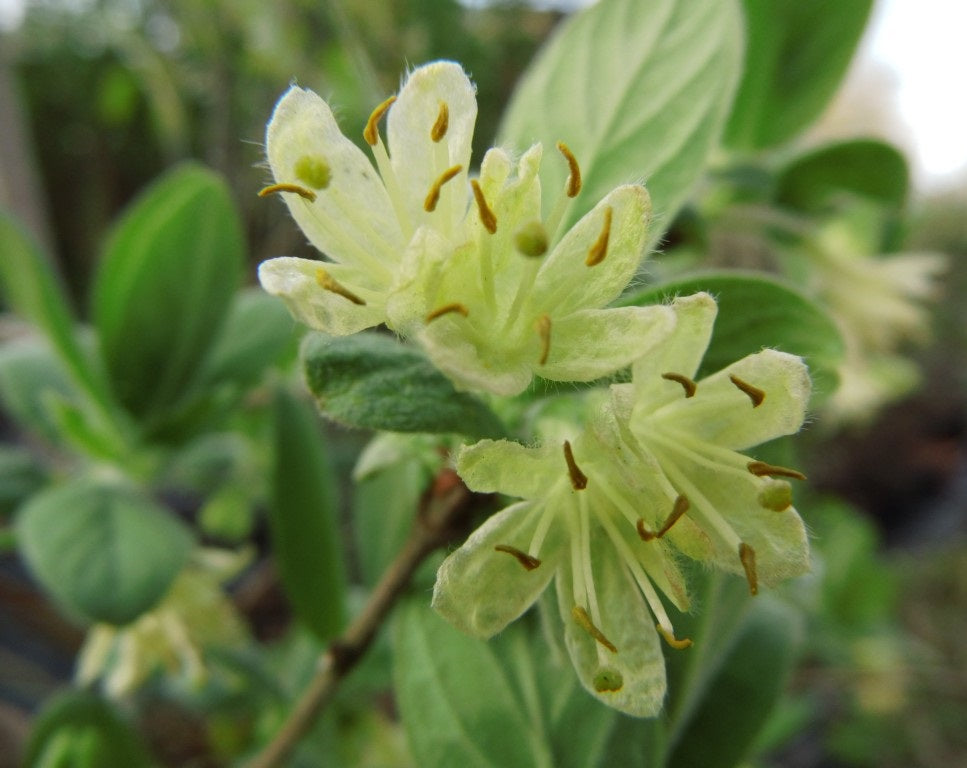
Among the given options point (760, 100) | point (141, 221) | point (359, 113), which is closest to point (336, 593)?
point (141, 221)

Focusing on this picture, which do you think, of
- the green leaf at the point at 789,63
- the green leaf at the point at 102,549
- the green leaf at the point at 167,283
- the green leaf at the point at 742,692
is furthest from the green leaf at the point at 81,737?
the green leaf at the point at 789,63

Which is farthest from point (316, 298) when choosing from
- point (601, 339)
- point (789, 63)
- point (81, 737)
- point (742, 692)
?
point (81, 737)

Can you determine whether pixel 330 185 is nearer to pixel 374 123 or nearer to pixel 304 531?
pixel 374 123

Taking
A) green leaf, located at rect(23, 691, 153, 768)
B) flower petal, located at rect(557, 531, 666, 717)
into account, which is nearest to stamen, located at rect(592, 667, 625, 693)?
flower petal, located at rect(557, 531, 666, 717)

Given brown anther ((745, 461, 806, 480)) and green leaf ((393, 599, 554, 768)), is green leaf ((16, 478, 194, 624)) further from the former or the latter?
brown anther ((745, 461, 806, 480))

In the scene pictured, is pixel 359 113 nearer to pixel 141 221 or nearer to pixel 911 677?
pixel 141 221

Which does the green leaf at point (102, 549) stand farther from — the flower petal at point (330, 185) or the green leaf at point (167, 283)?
the flower petal at point (330, 185)
